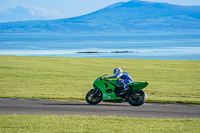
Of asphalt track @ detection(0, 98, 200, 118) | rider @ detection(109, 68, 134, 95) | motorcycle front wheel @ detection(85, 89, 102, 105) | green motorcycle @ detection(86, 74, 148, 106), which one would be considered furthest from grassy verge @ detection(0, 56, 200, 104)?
rider @ detection(109, 68, 134, 95)

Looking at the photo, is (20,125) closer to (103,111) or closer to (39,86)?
(103,111)

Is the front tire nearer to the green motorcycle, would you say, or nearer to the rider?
the green motorcycle

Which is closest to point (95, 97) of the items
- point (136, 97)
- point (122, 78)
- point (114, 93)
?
point (114, 93)

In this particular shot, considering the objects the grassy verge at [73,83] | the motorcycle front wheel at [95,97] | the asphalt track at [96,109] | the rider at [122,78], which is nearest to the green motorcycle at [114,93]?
the motorcycle front wheel at [95,97]

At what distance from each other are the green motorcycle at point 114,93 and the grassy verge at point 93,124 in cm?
347

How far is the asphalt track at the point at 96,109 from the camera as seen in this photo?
532 inches

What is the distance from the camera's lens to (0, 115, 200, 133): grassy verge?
10.0 m

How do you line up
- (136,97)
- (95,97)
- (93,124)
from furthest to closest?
(95,97) → (136,97) → (93,124)

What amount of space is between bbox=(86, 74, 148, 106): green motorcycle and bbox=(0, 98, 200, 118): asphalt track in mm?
308

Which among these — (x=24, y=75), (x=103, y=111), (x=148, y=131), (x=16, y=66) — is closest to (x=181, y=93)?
(x=103, y=111)

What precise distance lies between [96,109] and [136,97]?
1.99m

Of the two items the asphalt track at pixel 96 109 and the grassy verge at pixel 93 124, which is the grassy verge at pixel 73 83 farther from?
the grassy verge at pixel 93 124

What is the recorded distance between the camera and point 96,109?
48.1 feet

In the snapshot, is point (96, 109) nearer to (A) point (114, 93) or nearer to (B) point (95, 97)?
(A) point (114, 93)
